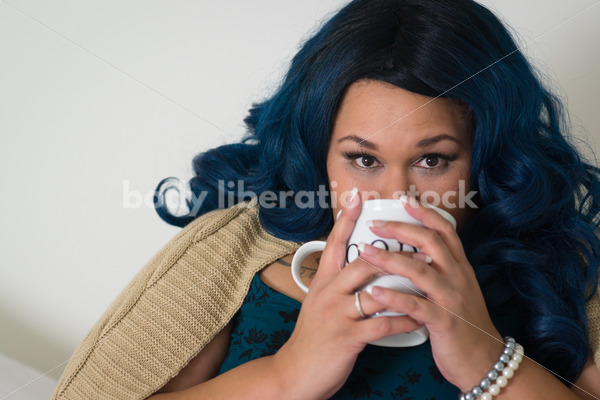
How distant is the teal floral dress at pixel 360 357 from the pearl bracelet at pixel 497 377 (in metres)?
0.10

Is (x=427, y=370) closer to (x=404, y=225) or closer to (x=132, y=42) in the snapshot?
(x=404, y=225)

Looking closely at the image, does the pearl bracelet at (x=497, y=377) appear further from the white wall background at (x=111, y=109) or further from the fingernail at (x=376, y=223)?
the white wall background at (x=111, y=109)

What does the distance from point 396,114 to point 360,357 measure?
0.35 metres

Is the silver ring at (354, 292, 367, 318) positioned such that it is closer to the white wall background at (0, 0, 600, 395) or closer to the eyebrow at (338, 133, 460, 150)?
the eyebrow at (338, 133, 460, 150)

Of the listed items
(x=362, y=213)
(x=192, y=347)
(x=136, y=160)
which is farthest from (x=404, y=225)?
(x=136, y=160)

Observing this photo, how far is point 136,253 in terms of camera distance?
117 centimetres

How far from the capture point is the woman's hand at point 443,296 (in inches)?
24.6

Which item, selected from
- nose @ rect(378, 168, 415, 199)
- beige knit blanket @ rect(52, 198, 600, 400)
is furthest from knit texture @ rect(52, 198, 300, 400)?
nose @ rect(378, 168, 415, 199)

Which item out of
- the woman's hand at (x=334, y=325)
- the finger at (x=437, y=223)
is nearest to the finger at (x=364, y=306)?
the woman's hand at (x=334, y=325)

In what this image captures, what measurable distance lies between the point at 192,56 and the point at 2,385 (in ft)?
2.53

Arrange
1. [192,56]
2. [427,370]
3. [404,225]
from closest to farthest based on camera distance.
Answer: [404,225]
[427,370]
[192,56]

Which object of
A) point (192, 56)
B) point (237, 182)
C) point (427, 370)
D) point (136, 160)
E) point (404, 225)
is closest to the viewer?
point (404, 225)

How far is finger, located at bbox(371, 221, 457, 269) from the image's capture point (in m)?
0.64

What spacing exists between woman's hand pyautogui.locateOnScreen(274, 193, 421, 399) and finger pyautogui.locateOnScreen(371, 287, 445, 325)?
0.6 inches
